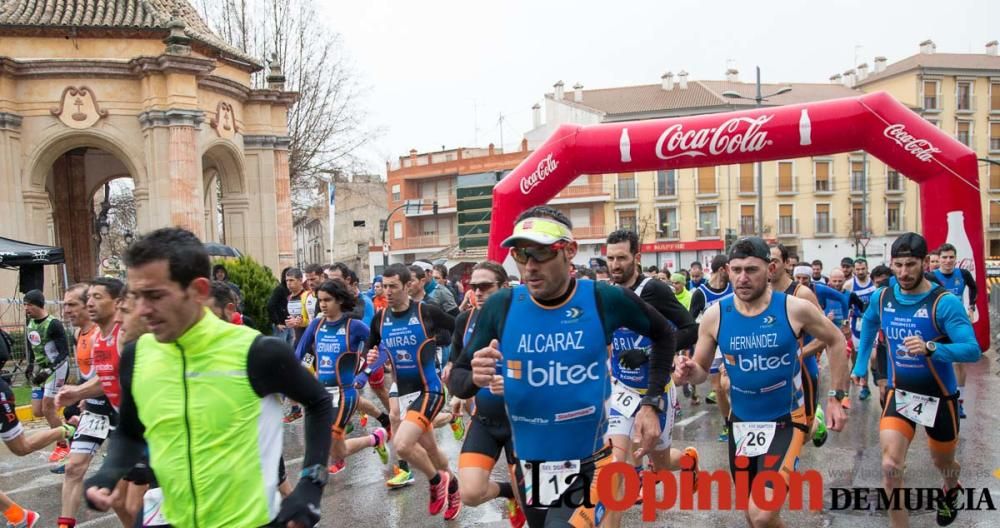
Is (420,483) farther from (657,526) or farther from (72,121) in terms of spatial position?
(72,121)

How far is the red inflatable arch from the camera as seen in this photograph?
36.0 ft

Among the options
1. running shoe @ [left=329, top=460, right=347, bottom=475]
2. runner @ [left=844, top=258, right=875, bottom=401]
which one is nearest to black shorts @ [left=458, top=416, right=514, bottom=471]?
running shoe @ [left=329, top=460, right=347, bottom=475]

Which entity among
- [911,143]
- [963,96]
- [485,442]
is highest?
[963,96]

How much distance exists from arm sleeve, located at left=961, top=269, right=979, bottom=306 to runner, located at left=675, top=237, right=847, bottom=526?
6.88 m

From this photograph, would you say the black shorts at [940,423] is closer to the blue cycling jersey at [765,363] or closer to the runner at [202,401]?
the blue cycling jersey at [765,363]

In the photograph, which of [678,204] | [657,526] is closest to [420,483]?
[657,526]

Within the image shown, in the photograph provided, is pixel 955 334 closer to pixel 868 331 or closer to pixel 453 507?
pixel 868 331

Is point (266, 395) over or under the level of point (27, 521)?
over

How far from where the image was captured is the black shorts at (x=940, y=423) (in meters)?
5.51

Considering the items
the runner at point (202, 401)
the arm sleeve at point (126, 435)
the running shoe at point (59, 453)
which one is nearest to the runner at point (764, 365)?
the runner at point (202, 401)

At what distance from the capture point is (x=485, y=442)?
16.6 feet

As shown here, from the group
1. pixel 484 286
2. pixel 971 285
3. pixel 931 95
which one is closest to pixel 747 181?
pixel 931 95

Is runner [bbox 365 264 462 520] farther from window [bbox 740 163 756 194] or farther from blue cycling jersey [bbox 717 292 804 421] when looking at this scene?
window [bbox 740 163 756 194]

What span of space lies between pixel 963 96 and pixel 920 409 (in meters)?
63.3
